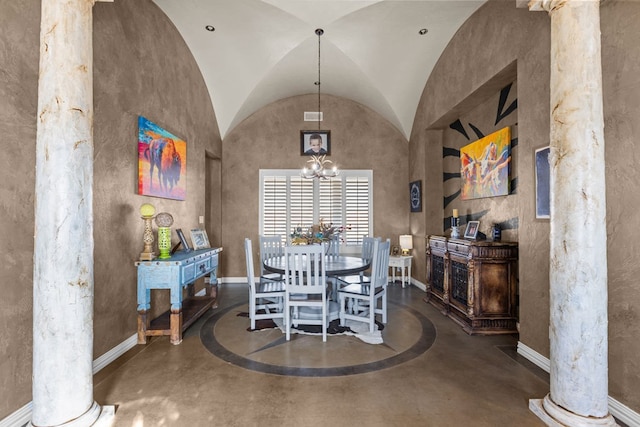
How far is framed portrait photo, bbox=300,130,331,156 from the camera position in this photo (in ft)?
20.5

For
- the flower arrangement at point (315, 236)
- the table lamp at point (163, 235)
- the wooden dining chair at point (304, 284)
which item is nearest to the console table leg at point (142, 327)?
the table lamp at point (163, 235)

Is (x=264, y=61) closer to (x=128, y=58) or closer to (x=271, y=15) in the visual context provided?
(x=271, y=15)

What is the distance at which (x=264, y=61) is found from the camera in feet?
16.0

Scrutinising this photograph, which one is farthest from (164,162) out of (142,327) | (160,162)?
(142,327)

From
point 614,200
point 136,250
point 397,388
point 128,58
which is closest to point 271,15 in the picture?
point 128,58

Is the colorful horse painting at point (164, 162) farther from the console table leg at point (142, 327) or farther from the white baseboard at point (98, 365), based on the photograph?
the white baseboard at point (98, 365)

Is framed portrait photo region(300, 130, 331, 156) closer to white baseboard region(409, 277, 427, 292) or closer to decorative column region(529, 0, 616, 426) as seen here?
white baseboard region(409, 277, 427, 292)

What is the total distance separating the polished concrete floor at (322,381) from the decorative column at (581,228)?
36cm

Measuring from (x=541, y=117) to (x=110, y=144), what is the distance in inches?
162

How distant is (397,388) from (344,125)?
519 centimetres

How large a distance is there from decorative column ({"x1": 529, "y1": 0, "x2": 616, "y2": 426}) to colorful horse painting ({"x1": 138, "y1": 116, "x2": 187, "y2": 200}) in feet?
12.8

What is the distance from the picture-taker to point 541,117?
2713 mm

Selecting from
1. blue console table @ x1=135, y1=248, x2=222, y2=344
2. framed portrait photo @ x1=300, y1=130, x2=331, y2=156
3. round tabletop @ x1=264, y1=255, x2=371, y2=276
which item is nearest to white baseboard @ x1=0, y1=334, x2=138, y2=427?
blue console table @ x1=135, y1=248, x2=222, y2=344

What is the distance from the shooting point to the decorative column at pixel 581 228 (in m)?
1.85
